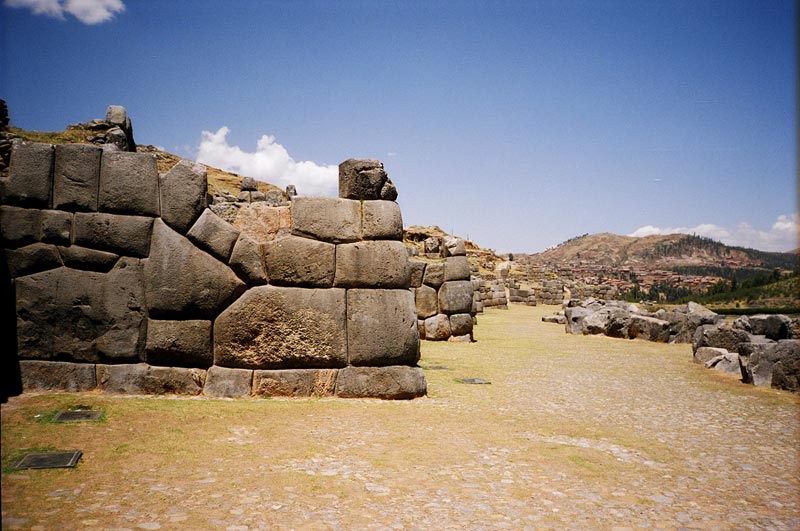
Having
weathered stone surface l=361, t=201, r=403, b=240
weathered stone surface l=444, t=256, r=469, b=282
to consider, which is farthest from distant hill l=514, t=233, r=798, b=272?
weathered stone surface l=361, t=201, r=403, b=240

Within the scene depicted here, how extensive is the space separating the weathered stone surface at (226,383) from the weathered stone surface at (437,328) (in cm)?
838

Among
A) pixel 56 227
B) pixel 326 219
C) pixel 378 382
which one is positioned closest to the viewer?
pixel 56 227

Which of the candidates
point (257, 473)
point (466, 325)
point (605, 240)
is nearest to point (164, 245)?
point (257, 473)

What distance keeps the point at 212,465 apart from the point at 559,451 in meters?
3.57

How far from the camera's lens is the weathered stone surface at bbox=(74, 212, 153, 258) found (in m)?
6.39

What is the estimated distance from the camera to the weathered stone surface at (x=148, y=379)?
6348mm

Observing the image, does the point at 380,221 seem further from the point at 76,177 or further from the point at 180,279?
the point at 76,177

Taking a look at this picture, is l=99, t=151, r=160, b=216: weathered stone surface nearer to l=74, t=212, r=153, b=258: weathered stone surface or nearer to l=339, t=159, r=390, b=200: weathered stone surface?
l=74, t=212, r=153, b=258: weathered stone surface

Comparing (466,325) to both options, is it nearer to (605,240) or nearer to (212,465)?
(212,465)

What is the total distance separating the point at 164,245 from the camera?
6574mm

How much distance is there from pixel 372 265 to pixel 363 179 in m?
1.35

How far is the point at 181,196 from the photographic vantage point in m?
6.66

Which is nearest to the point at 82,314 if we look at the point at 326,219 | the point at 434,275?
the point at 326,219

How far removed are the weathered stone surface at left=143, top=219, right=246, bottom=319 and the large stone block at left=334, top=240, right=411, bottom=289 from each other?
5.42 ft
